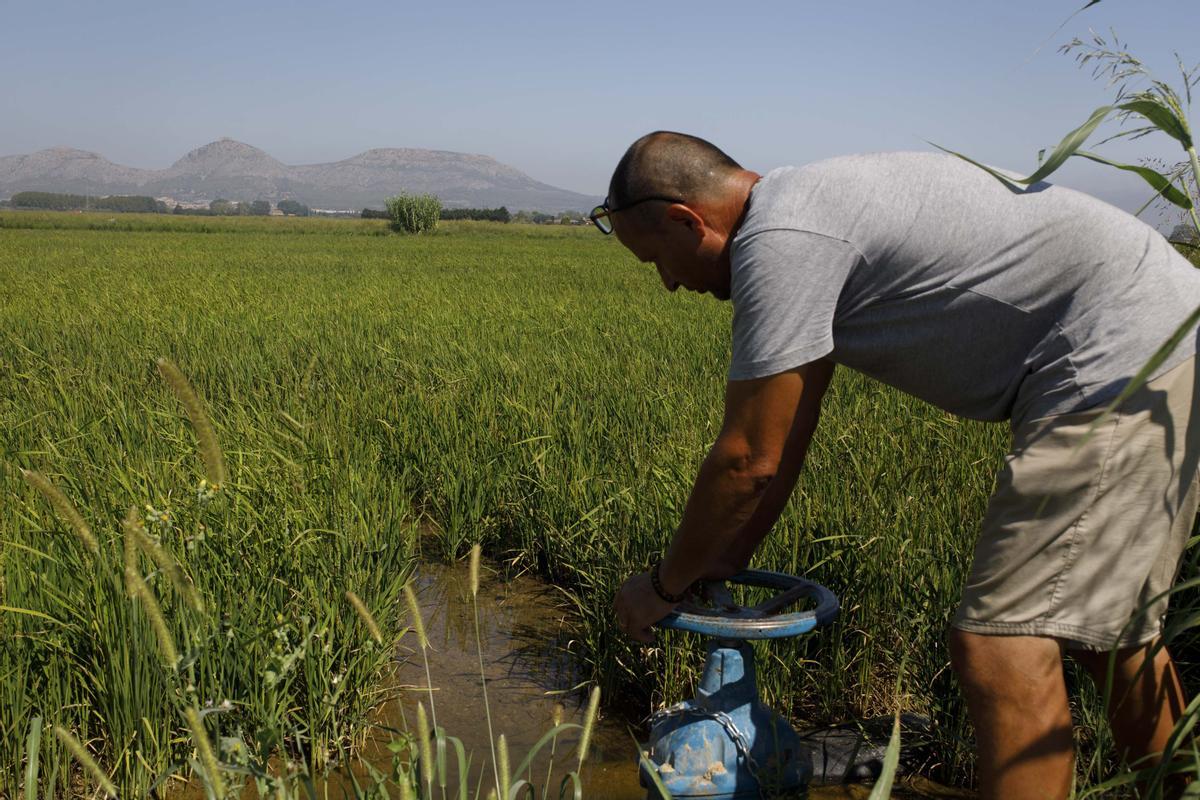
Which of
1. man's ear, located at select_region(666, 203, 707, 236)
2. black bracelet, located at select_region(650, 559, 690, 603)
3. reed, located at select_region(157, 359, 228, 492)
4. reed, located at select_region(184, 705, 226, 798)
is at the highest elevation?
man's ear, located at select_region(666, 203, 707, 236)

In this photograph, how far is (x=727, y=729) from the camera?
5.36 feet

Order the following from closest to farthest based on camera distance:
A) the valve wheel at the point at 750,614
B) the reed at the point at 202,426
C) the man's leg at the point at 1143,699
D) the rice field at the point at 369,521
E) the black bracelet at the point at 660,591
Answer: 1. the reed at the point at 202,426
2. the valve wheel at the point at 750,614
3. the black bracelet at the point at 660,591
4. the man's leg at the point at 1143,699
5. the rice field at the point at 369,521

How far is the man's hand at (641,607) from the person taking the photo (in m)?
1.65

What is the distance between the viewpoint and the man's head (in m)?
1.71

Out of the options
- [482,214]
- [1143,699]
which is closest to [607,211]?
[1143,699]

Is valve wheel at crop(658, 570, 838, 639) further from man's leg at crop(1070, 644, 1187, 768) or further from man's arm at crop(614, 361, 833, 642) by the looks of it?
man's leg at crop(1070, 644, 1187, 768)

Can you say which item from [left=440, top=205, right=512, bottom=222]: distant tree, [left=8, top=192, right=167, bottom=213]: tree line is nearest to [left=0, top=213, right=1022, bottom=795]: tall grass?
[left=440, top=205, right=512, bottom=222]: distant tree

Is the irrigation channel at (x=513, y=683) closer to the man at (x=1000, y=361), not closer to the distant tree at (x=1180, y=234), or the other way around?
the man at (x=1000, y=361)

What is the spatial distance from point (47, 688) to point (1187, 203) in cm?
243

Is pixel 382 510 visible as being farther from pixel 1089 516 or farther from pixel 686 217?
pixel 1089 516

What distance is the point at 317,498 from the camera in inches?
130

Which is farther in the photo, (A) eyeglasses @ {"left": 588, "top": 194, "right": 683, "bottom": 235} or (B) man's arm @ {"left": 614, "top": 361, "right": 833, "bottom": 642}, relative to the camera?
(A) eyeglasses @ {"left": 588, "top": 194, "right": 683, "bottom": 235}

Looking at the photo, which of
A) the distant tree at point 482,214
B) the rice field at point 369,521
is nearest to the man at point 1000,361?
the rice field at point 369,521

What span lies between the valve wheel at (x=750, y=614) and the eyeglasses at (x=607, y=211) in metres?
0.66
